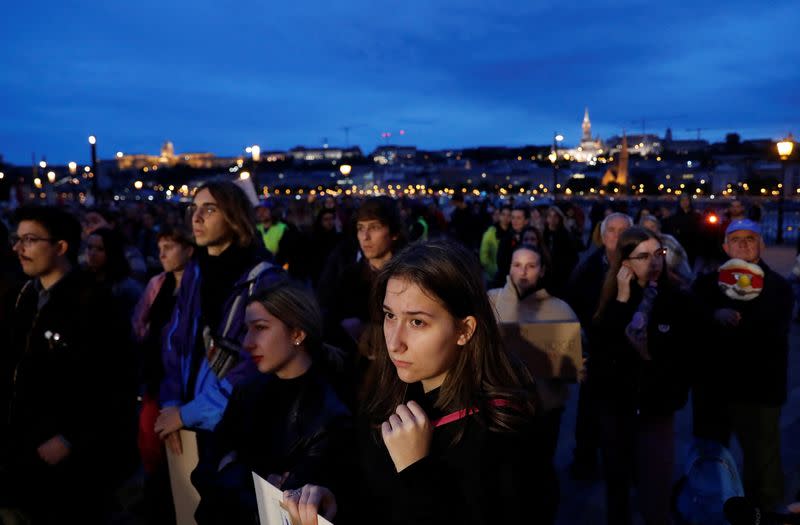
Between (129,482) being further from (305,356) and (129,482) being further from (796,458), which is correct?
(796,458)

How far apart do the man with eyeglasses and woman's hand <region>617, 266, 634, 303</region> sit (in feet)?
9.07

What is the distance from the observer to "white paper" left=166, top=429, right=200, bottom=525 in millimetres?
2965

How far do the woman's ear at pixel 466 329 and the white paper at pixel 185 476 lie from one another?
6.07 ft

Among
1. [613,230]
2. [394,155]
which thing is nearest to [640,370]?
[613,230]

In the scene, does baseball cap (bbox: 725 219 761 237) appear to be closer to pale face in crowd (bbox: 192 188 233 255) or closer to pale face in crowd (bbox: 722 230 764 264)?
pale face in crowd (bbox: 722 230 764 264)

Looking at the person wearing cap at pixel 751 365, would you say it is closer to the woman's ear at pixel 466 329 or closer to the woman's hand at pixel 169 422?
the woman's ear at pixel 466 329

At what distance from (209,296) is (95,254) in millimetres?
2352

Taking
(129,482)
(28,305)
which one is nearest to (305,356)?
(28,305)

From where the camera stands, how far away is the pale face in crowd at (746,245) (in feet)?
12.1

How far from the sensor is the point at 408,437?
59.9 inches

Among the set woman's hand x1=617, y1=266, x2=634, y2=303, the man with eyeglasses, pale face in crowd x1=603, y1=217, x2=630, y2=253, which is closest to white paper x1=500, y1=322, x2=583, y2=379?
woman's hand x1=617, y1=266, x2=634, y2=303

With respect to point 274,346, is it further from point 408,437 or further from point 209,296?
point 408,437

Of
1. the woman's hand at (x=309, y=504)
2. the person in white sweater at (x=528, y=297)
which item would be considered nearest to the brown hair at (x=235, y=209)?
the person in white sweater at (x=528, y=297)

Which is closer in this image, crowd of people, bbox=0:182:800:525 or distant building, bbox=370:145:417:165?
crowd of people, bbox=0:182:800:525
